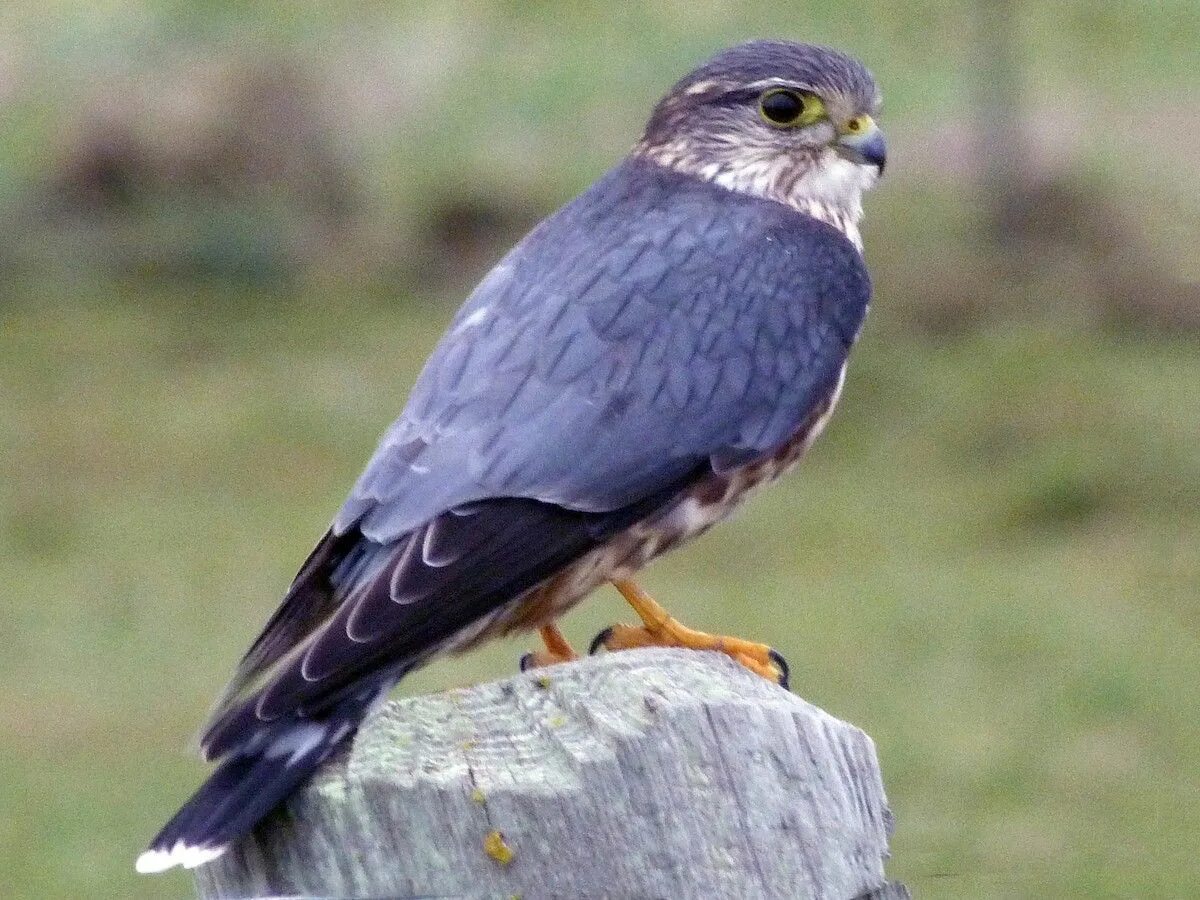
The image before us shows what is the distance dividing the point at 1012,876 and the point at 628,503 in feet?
10.4

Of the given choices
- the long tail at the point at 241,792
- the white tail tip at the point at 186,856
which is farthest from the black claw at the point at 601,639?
the white tail tip at the point at 186,856

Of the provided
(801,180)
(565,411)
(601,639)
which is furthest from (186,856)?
(801,180)

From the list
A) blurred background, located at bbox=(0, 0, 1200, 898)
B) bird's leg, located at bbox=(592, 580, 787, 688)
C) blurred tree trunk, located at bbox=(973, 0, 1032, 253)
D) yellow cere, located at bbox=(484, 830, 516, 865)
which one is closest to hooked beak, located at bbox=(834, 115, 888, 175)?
bird's leg, located at bbox=(592, 580, 787, 688)

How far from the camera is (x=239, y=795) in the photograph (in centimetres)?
263

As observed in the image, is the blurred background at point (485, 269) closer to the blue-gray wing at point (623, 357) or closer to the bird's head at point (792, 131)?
the blue-gray wing at point (623, 357)

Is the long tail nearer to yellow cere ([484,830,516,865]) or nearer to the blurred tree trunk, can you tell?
yellow cere ([484,830,516,865])

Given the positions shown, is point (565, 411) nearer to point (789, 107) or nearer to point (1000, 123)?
point (789, 107)

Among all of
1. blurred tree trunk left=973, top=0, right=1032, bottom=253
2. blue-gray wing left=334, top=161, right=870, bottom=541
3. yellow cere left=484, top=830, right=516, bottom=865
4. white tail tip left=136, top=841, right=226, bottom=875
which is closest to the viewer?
yellow cere left=484, top=830, right=516, bottom=865

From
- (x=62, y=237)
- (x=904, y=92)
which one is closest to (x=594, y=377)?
(x=62, y=237)

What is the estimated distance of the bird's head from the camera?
4652 mm

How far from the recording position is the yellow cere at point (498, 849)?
2.48 metres

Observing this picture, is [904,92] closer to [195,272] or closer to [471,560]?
[195,272]

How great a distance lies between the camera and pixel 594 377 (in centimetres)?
391

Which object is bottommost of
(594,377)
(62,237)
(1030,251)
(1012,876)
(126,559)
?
(1012,876)
